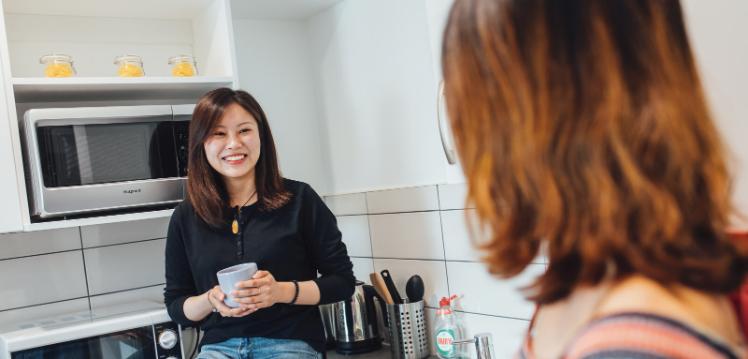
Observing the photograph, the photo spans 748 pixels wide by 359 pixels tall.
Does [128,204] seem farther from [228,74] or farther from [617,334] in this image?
[617,334]

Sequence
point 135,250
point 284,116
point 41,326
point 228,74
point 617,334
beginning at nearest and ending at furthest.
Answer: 1. point 617,334
2. point 41,326
3. point 228,74
4. point 135,250
5. point 284,116

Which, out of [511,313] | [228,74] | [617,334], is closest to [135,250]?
[228,74]

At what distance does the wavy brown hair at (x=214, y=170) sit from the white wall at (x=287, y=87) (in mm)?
656

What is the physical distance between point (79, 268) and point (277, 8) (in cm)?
106

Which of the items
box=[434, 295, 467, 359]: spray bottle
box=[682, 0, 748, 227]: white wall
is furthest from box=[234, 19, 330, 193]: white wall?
box=[682, 0, 748, 227]: white wall

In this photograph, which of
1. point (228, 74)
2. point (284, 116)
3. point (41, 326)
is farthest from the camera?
point (284, 116)

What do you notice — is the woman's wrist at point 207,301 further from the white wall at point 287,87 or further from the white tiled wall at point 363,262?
the white wall at point 287,87

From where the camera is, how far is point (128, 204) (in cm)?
181

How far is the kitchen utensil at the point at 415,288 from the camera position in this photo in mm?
1939

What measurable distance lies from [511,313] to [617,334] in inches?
51.1

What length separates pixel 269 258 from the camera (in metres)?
1.62

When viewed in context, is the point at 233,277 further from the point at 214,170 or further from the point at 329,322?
the point at 329,322

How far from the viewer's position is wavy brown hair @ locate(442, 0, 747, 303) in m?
0.45

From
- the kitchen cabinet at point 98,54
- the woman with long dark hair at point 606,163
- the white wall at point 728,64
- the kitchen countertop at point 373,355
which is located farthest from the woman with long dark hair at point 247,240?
the woman with long dark hair at point 606,163
